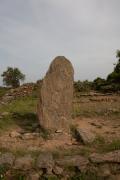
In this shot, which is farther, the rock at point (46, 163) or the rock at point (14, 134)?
the rock at point (14, 134)

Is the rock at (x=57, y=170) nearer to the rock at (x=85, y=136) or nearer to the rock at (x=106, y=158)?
the rock at (x=106, y=158)

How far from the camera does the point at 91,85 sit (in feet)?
81.9

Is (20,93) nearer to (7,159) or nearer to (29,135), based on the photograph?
(29,135)

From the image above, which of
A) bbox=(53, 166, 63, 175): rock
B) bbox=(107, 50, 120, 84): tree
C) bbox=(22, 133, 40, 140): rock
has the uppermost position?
bbox=(107, 50, 120, 84): tree

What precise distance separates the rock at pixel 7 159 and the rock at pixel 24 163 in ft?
0.37

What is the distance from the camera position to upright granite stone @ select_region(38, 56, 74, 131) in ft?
32.9

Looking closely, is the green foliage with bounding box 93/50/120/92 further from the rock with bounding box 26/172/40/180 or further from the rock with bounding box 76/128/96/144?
the rock with bounding box 26/172/40/180

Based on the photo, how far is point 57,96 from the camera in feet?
33.6

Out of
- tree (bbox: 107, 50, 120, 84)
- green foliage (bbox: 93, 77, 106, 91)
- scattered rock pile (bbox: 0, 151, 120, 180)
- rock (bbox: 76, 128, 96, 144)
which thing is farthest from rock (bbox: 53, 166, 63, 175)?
tree (bbox: 107, 50, 120, 84)

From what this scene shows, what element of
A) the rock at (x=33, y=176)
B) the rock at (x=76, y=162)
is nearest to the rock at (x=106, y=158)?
the rock at (x=76, y=162)

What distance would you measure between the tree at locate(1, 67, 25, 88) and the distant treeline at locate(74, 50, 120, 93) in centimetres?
1394

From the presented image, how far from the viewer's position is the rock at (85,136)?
9039 mm

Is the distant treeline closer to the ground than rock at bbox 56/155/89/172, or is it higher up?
higher up

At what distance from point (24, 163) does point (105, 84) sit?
17273mm
